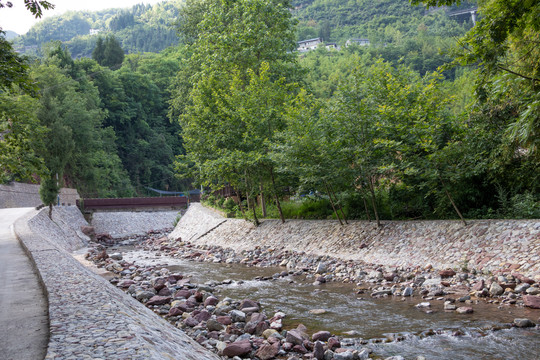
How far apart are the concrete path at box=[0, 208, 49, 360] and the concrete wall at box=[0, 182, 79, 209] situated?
103 feet

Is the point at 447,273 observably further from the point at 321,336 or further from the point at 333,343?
the point at 333,343

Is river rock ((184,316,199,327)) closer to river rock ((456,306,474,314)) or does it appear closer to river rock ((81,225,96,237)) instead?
river rock ((456,306,474,314))

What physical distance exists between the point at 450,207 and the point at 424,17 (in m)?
141

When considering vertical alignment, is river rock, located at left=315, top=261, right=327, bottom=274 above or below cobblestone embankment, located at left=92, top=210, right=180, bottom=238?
above

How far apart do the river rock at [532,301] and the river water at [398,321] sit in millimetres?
206

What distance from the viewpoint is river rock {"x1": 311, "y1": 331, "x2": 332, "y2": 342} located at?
693 cm

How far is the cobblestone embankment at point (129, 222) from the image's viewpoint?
1546 inches

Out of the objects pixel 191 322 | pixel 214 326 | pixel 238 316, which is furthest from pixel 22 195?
pixel 214 326

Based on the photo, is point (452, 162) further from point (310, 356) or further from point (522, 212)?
point (310, 356)

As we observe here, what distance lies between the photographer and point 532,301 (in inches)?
301

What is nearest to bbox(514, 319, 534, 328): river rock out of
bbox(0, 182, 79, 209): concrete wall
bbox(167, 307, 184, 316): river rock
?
bbox(167, 307, 184, 316): river rock

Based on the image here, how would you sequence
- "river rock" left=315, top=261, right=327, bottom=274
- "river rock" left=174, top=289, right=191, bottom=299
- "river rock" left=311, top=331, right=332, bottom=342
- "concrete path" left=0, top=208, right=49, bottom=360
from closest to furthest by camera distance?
"concrete path" left=0, top=208, right=49, bottom=360 < "river rock" left=311, top=331, right=332, bottom=342 < "river rock" left=174, top=289, right=191, bottom=299 < "river rock" left=315, top=261, right=327, bottom=274

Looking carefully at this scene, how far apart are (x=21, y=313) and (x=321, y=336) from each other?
15.6 ft

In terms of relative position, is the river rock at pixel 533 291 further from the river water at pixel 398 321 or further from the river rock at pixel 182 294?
the river rock at pixel 182 294
